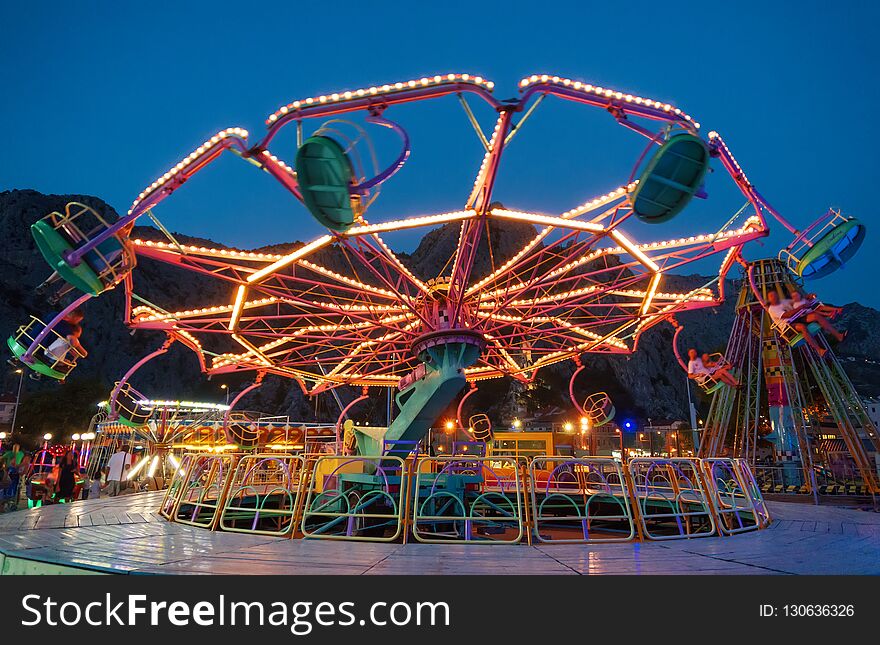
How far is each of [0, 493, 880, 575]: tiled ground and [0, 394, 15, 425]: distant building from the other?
67205mm

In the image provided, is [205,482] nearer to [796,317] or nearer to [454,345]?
[454,345]

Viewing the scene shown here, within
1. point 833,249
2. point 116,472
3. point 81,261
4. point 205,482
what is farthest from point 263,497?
point 833,249

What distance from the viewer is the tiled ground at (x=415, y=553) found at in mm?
5738

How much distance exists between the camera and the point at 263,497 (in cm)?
1505

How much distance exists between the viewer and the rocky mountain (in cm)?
7000

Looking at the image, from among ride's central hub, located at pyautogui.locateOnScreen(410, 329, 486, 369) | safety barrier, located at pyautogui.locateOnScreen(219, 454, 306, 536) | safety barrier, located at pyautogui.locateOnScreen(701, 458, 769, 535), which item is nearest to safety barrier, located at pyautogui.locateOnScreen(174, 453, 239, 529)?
A: safety barrier, located at pyautogui.locateOnScreen(219, 454, 306, 536)

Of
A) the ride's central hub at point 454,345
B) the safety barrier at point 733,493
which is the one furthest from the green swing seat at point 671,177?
the ride's central hub at point 454,345

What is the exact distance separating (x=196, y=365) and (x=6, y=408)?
2442 cm

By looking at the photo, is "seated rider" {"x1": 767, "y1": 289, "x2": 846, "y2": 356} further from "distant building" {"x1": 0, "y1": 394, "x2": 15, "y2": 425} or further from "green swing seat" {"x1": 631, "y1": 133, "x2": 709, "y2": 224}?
"distant building" {"x1": 0, "y1": 394, "x2": 15, "y2": 425}

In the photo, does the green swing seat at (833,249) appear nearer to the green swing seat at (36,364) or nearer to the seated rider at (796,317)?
the seated rider at (796,317)

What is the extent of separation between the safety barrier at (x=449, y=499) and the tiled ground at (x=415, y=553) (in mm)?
475
